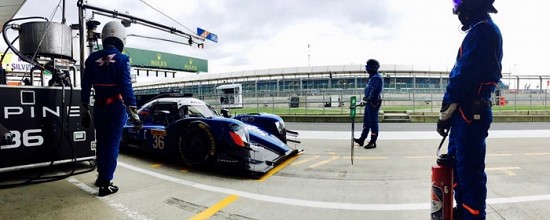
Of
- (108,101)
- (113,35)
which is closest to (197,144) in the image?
(108,101)

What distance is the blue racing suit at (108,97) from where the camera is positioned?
325 cm

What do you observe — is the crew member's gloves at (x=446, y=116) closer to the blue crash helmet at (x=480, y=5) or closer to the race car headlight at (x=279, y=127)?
the blue crash helmet at (x=480, y=5)

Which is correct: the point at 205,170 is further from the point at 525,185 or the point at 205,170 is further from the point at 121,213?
the point at 525,185

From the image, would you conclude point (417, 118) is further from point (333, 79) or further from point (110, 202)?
point (333, 79)

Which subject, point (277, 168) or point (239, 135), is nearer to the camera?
point (239, 135)

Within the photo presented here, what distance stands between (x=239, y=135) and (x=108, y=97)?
1.59m

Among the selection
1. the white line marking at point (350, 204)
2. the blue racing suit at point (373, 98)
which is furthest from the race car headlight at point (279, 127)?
the white line marking at point (350, 204)

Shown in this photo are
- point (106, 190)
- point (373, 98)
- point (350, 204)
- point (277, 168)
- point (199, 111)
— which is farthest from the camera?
point (373, 98)

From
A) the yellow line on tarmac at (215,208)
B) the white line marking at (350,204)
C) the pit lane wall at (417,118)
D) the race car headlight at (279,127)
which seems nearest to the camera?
the yellow line on tarmac at (215,208)

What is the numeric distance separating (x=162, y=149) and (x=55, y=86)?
1653 millimetres

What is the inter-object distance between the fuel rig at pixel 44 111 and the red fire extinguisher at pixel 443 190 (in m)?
4.18

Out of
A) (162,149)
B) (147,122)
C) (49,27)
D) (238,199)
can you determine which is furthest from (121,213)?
(49,27)

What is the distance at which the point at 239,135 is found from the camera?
391 centimetres

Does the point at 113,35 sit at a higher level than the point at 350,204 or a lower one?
higher
